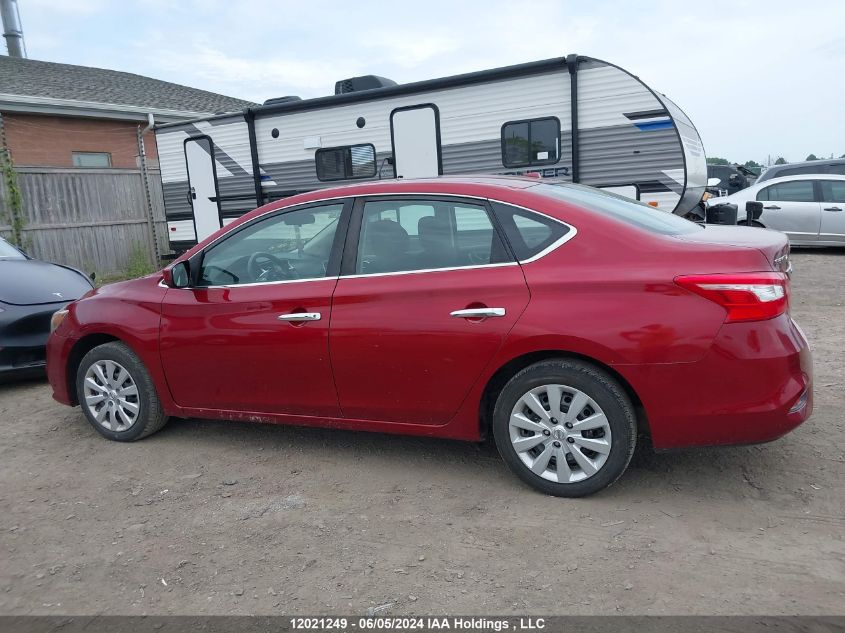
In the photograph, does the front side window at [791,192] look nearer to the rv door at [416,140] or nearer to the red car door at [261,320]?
the rv door at [416,140]

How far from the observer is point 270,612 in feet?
8.73

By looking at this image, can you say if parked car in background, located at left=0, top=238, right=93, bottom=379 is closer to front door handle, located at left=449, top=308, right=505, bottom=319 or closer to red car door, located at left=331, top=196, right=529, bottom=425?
red car door, located at left=331, top=196, right=529, bottom=425

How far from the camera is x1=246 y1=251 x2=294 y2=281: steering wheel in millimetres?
4016

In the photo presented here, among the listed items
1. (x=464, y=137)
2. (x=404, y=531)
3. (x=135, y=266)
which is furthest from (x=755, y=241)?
(x=135, y=266)

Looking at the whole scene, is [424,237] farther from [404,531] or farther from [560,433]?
[404,531]

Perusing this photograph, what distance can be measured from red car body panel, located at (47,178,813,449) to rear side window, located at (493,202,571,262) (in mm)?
61

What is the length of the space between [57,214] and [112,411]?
9556mm

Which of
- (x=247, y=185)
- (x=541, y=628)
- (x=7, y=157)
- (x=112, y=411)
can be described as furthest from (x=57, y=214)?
(x=541, y=628)

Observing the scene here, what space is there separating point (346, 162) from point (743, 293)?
7148mm

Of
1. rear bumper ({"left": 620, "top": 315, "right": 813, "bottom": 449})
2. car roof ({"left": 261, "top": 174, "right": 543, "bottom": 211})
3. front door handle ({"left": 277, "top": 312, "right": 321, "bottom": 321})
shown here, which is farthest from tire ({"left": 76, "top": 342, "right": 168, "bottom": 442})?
rear bumper ({"left": 620, "top": 315, "right": 813, "bottom": 449})

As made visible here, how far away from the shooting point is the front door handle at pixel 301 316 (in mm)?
3793

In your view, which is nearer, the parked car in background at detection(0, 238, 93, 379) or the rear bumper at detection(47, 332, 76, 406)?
the rear bumper at detection(47, 332, 76, 406)

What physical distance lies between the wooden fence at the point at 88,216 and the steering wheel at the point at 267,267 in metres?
9.53

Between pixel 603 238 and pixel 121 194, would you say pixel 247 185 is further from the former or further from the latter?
pixel 603 238
